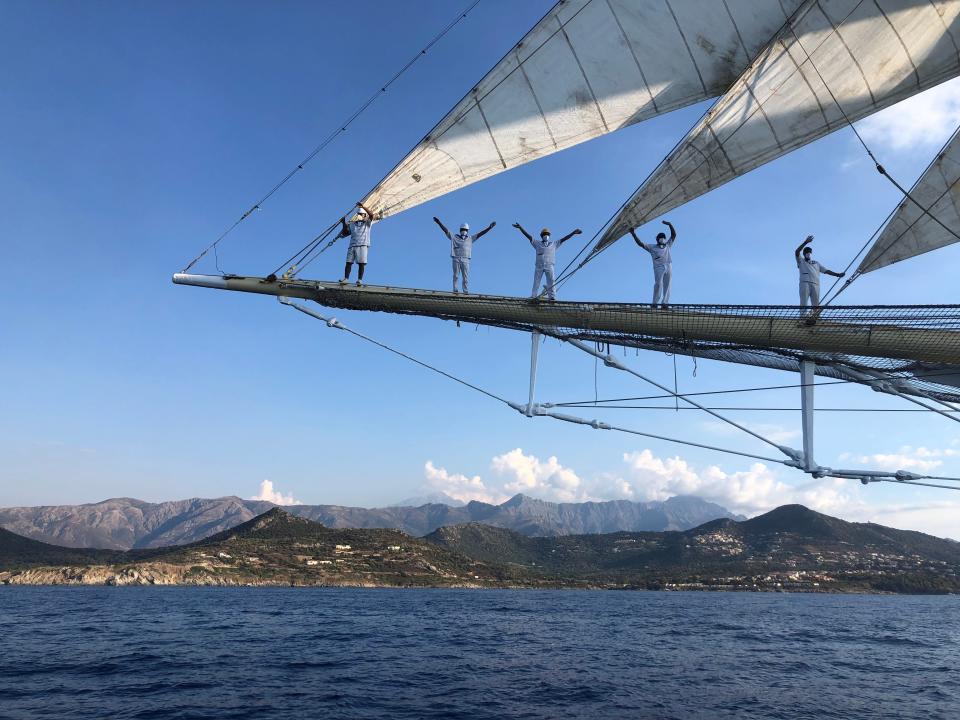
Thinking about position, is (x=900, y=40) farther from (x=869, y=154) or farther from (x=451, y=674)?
(x=451, y=674)

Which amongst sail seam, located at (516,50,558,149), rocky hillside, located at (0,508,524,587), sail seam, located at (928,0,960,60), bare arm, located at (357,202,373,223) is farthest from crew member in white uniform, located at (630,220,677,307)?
rocky hillside, located at (0,508,524,587)

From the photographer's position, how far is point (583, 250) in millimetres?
17500

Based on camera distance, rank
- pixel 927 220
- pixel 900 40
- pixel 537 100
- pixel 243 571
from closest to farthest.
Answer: pixel 537 100 < pixel 900 40 < pixel 927 220 < pixel 243 571

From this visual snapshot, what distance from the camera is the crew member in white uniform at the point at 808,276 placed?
16.6 meters

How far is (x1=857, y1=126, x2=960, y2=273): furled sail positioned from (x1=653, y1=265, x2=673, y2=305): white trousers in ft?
21.5

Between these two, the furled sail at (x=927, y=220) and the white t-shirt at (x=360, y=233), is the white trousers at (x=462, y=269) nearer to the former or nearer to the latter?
the white t-shirt at (x=360, y=233)

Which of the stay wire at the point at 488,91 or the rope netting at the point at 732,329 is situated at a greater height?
the stay wire at the point at 488,91

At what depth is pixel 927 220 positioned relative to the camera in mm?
19453

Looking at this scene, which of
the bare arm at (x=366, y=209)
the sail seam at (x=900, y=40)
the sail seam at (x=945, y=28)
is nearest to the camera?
the bare arm at (x=366, y=209)

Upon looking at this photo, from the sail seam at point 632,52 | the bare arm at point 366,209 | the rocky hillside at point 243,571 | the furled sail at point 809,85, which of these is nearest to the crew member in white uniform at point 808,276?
the furled sail at point 809,85

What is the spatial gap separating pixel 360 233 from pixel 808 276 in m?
10.8

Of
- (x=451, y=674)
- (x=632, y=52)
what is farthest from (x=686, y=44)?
(x=451, y=674)

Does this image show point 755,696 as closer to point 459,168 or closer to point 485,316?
point 485,316

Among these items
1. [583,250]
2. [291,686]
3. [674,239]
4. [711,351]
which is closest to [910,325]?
[711,351]
